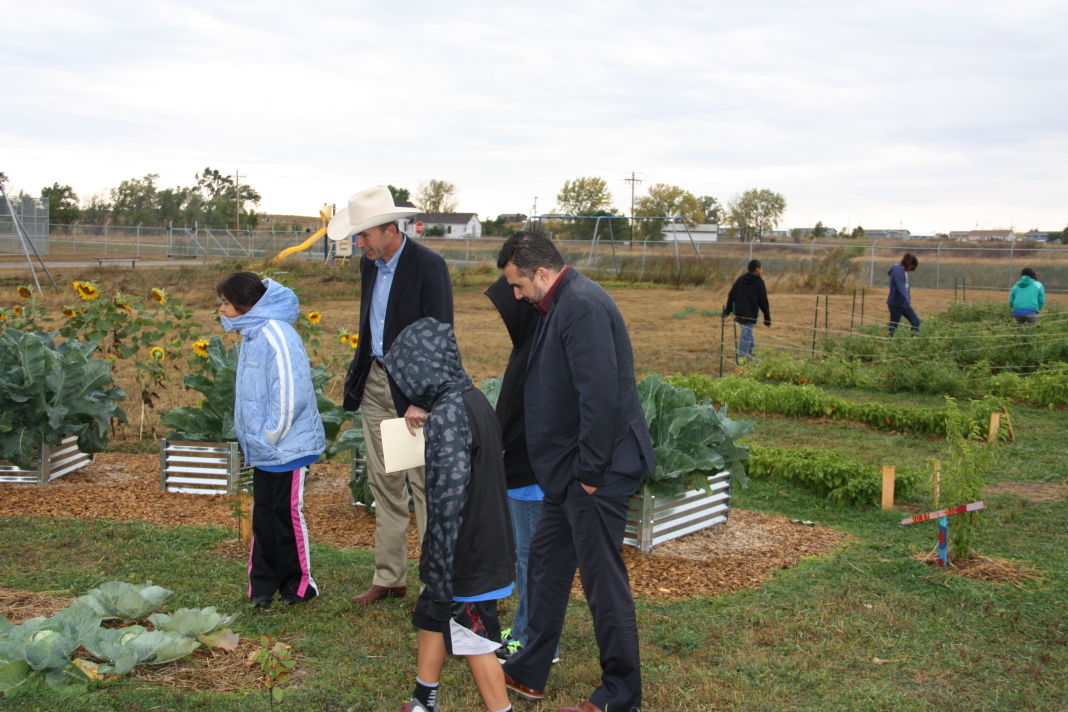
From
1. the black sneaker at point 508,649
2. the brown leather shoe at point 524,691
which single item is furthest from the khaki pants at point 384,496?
the brown leather shoe at point 524,691

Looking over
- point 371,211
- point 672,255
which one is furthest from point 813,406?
point 672,255

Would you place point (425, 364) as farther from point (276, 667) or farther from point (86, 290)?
point (86, 290)

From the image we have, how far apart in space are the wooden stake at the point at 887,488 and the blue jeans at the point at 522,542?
3412 millimetres

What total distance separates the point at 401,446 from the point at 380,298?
1444 mm

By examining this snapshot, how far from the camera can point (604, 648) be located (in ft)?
11.9

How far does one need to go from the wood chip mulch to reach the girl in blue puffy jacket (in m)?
0.97

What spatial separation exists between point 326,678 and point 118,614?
106 centimetres

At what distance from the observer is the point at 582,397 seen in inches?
138

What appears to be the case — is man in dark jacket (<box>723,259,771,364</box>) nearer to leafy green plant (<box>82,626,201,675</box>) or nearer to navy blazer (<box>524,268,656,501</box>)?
navy blazer (<box>524,268,656,501</box>)

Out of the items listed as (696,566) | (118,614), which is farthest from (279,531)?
(696,566)

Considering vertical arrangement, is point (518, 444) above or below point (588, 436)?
below

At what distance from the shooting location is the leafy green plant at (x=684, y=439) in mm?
5672

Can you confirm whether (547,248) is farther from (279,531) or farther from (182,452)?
(182,452)

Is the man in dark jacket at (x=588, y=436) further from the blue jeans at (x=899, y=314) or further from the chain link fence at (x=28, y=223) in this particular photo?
the chain link fence at (x=28, y=223)
